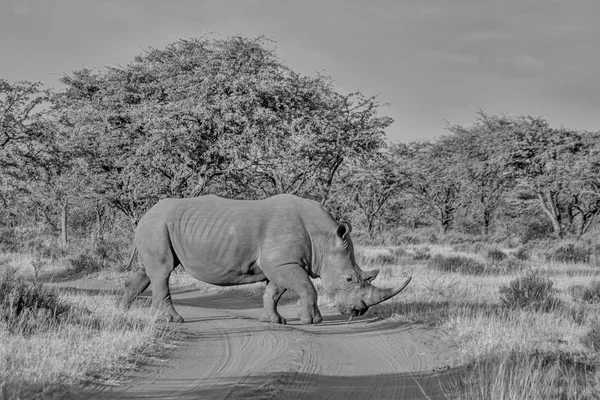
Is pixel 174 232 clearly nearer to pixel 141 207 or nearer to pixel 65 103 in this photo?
pixel 141 207

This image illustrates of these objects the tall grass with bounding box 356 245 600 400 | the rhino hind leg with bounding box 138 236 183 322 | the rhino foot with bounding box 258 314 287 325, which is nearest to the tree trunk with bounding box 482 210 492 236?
the tall grass with bounding box 356 245 600 400

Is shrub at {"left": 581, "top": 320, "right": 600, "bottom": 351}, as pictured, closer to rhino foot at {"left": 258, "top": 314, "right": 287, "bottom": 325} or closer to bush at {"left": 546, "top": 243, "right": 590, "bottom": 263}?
rhino foot at {"left": 258, "top": 314, "right": 287, "bottom": 325}

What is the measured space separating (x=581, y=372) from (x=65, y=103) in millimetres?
23765

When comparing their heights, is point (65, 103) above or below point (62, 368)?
above

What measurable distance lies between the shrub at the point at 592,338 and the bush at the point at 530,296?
2742 mm

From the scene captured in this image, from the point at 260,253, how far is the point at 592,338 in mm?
5015

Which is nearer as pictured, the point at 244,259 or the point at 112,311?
the point at 112,311

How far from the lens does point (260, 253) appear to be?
9789 mm

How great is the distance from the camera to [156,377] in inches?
239

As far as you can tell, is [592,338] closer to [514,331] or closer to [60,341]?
[514,331]

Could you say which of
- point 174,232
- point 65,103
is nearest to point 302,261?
point 174,232

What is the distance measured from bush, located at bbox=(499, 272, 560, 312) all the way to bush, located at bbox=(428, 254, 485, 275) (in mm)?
7470

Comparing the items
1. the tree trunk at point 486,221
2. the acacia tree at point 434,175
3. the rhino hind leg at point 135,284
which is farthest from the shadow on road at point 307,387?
the tree trunk at point 486,221

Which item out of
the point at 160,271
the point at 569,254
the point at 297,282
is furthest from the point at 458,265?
the point at 160,271
